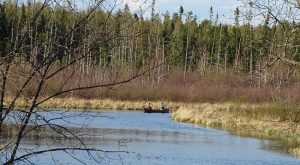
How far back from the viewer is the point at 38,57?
425 centimetres

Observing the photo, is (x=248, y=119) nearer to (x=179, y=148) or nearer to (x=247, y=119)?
(x=247, y=119)

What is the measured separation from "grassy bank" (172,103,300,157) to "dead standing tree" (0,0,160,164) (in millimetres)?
21235

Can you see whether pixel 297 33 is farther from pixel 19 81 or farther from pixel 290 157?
pixel 290 157

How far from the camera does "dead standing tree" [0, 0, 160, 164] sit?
416 cm

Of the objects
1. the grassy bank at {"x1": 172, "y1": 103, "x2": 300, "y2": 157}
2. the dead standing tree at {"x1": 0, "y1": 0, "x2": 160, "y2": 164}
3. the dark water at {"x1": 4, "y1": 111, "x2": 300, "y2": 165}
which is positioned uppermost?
the dead standing tree at {"x1": 0, "y1": 0, "x2": 160, "y2": 164}

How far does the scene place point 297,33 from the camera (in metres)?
8.41

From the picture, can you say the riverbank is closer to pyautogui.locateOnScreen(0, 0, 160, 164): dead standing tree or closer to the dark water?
the dark water

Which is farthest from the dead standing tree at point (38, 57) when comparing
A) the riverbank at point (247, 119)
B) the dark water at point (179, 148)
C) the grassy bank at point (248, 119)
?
the grassy bank at point (248, 119)

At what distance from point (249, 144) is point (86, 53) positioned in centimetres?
2180

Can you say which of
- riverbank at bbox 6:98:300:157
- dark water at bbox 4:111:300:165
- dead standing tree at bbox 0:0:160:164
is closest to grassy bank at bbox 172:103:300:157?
riverbank at bbox 6:98:300:157

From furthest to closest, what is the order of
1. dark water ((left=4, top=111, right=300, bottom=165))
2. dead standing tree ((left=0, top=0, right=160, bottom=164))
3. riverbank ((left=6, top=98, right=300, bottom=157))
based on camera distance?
riverbank ((left=6, top=98, right=300, bottom=157))
dark water ((left=4, top=111, right=300, bottom=165))
dead standing tree ((left=0, top=0, right=160, bottom=164))

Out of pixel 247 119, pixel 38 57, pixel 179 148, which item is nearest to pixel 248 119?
pixel 247 119

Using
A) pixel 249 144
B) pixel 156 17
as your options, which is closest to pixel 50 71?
pixel 156 17

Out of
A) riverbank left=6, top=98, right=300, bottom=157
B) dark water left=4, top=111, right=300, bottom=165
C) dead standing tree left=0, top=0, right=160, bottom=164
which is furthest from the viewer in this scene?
riverbank left=6, top=98, right=300, bottom=157
